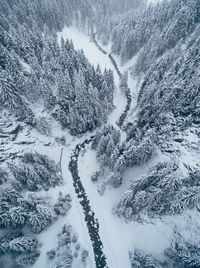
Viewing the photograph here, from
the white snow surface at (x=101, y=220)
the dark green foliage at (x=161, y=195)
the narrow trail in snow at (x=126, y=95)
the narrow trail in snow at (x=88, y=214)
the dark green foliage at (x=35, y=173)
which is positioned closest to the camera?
the dark green foliage at (x=161, y=195)

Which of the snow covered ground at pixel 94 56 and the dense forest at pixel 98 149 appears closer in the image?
the dense forest at pixel 98 149

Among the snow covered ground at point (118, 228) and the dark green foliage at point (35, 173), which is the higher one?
the dark green foliage at point (35, 173)

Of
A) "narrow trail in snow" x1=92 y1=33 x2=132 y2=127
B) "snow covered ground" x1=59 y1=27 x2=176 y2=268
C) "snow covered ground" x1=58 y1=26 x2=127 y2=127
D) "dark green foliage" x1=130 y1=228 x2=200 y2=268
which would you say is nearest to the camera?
"dark green foliage" x1=130 y1=228 x2=200 y2=268

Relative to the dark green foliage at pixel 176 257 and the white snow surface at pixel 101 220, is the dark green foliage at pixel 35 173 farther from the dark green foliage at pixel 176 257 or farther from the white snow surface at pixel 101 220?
the dark green foliage at pixel 176 257

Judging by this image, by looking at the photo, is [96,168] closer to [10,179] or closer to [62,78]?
[10,179]

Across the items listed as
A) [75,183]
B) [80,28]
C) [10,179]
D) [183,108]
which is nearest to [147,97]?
[183,108]

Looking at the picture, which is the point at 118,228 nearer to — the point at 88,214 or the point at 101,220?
the point at 101,220

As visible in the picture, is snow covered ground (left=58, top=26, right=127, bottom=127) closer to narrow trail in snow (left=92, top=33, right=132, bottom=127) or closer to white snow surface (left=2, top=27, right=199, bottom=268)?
narrow trail in snow (left=92, top=33, right=132, bottom=127)

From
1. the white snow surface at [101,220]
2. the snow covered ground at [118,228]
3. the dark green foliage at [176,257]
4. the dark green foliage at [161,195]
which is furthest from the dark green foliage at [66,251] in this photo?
the dark green foliage at [176,257]

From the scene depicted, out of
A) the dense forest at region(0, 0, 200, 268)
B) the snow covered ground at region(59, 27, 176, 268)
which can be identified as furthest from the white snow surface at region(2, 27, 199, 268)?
the dense forest at region(0, 0, 200, 268)

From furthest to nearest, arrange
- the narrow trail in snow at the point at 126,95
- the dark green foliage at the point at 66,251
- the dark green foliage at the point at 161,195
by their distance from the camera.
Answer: the narrow trail in snow at the point at 126,95 < the dark green foliage at the point at 161,195 < the dark green foliage at the point at 66,251

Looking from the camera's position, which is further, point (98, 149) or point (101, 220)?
point (98, 149)

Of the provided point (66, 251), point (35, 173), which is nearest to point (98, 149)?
point (35, 173)
